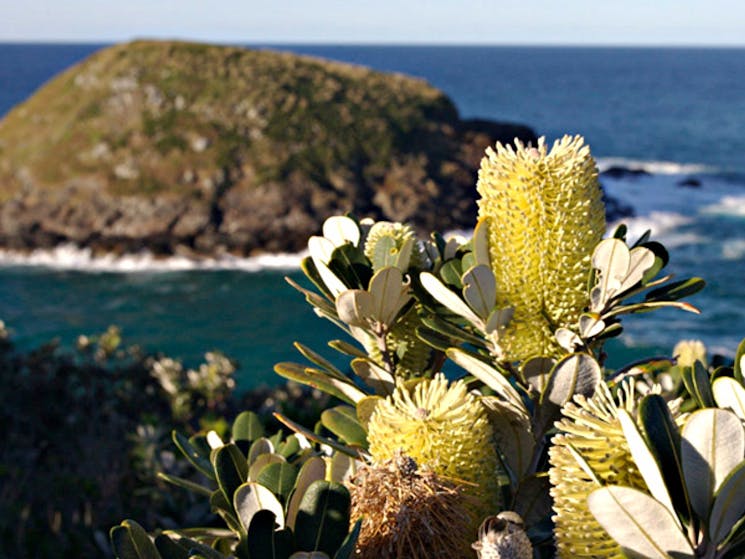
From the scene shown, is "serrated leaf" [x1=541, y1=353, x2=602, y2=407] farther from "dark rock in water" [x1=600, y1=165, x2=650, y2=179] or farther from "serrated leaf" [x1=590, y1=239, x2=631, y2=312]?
"dark rock in water" [x1=600, y1=165, x2=650, y2=179]

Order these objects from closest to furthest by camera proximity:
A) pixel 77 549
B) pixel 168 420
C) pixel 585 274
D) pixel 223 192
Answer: pixel 585 274 < pixel 77 549 < pixel 168 420 < pixel 223 192

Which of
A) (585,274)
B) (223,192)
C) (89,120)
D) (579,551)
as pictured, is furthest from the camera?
(89,120)

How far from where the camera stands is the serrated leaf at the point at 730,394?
123cm

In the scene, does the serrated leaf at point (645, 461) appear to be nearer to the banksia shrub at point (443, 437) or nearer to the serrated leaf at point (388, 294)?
the banksia shrub at point (443, 437)

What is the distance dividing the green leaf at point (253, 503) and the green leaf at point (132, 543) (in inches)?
5.8

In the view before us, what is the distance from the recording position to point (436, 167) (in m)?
34.2

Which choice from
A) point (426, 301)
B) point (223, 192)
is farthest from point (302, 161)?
point (426, 301)

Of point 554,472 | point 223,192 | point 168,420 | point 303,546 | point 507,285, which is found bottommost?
point 223,192

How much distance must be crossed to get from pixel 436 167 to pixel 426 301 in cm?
3308

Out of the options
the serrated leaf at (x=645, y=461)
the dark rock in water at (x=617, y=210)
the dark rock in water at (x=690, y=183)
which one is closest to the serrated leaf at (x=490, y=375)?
the serrated leaf at (x=645, y=461)

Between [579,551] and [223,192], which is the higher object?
[579,551]

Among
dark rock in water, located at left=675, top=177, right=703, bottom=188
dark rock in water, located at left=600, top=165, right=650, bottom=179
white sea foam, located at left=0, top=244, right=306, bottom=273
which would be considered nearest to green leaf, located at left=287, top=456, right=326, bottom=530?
white sea foam, located at left=0, top=244, right=306, bottom=273

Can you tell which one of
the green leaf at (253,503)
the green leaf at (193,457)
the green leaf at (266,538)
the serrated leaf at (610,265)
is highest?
the serrated leaf at (610,265)

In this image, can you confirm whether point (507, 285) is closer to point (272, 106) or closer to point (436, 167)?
point (436, 167)
